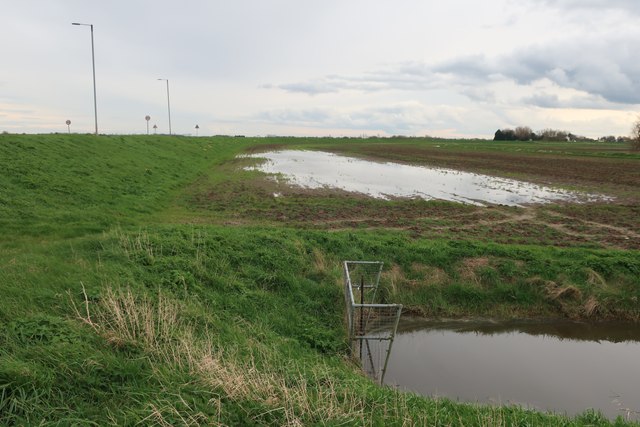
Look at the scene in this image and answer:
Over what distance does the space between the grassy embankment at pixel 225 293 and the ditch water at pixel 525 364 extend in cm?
75

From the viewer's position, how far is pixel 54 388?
5434 mm

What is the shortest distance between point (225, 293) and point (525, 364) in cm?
674

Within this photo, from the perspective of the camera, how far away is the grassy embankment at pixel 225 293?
17.7 ft

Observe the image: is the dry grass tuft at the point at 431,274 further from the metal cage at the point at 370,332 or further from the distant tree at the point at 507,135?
the distant tree at the point at 507,135

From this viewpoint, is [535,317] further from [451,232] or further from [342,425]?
[342,425]

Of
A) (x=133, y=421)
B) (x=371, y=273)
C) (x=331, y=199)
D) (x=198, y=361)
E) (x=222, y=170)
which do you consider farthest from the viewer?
(x=222, y=170)

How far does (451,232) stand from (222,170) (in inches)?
1068

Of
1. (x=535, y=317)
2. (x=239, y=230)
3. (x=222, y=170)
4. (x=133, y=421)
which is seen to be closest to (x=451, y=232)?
(x=535, y=317)

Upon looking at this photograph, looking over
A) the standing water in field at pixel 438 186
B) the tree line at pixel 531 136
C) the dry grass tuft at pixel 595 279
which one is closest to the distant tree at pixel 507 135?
the tree line at pixel 531 136

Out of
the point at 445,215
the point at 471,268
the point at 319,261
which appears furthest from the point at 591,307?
the point at 445,215

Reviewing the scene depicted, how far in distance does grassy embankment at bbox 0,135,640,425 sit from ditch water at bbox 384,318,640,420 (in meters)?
0.75

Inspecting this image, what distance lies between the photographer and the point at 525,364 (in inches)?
371

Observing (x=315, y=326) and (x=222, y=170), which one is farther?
(x=222, y=170)

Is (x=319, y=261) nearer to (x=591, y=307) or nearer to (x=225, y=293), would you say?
(x=225, y=293)
